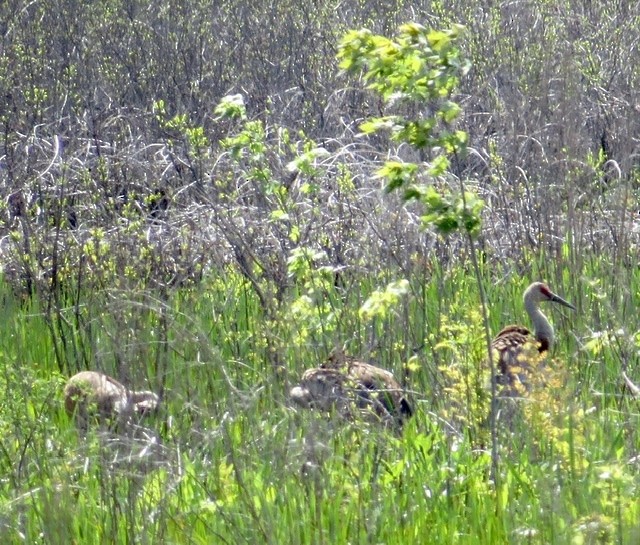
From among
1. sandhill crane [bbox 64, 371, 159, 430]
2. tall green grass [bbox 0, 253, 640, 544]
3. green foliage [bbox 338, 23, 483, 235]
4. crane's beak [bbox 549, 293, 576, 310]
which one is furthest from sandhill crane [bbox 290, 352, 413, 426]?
crane's beak [bbox 549, 293, 576, 310]

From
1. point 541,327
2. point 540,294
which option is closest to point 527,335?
point 541,327

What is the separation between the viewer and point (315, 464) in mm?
3473

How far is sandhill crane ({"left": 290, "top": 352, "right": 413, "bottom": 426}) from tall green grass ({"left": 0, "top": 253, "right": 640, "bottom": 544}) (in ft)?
0.29

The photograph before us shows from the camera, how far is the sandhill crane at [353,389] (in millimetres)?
4527

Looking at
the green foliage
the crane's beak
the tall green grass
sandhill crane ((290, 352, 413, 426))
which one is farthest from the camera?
the crane's beak

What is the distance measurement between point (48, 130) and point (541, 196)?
6.23 meters

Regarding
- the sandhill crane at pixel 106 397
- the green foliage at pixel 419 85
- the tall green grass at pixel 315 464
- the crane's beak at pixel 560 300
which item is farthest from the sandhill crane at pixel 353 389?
the crane's beak at pixel 560 300

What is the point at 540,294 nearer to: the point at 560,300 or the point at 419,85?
the point at 560,300

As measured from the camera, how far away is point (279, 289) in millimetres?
6602

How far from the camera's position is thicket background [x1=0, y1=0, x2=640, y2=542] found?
17.3ft

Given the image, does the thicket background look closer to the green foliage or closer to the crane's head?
the crane's head

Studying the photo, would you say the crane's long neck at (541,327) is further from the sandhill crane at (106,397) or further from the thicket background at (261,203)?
the sandhill crane at (106,397)

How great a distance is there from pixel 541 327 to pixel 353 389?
86.4 inches

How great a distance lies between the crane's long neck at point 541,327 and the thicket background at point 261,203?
12 centimetres
